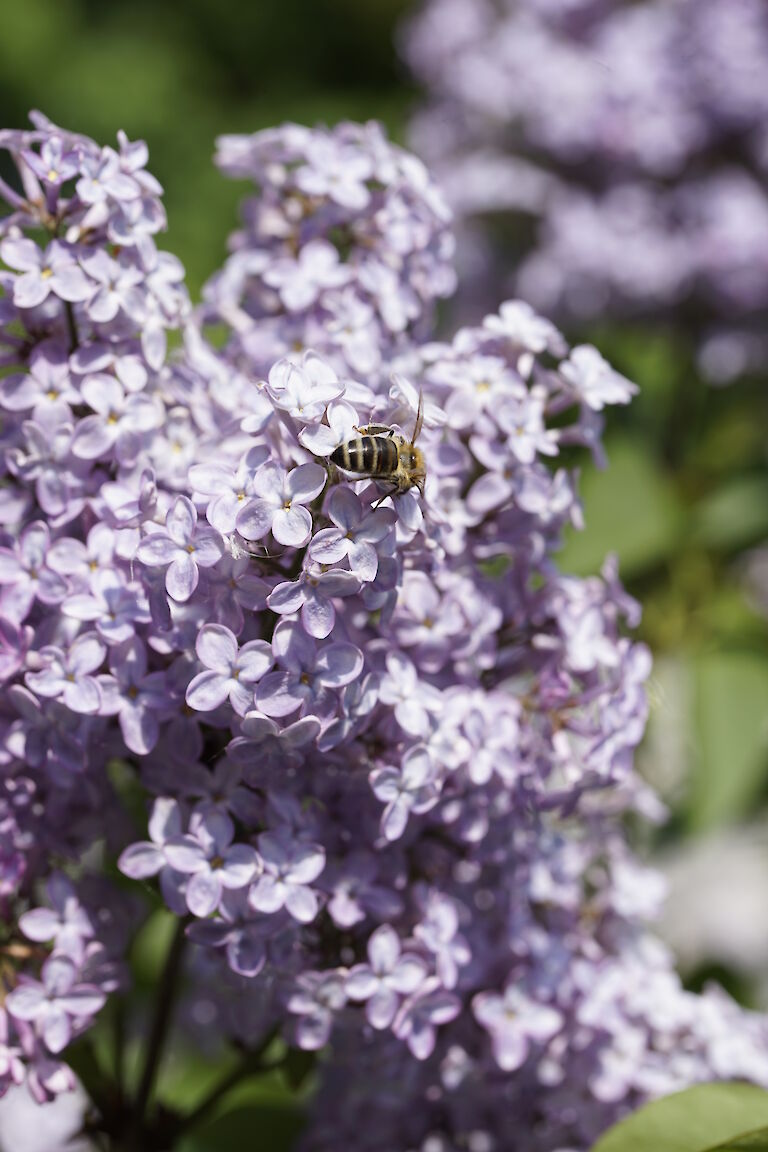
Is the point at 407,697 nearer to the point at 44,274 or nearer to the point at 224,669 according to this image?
the point at 224,669

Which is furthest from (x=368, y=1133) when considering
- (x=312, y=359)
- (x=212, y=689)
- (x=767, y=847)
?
(x=767, y=847)

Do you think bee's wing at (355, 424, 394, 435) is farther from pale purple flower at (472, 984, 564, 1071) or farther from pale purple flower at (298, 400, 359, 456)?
pale purple flower at (472, 984, 564, 1071)

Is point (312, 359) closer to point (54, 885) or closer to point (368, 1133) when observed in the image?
point (54, 885)

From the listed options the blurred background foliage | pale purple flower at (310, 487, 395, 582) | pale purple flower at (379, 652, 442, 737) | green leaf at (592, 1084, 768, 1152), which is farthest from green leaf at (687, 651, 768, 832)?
pale purple flower at (310, 487, 395, 582)

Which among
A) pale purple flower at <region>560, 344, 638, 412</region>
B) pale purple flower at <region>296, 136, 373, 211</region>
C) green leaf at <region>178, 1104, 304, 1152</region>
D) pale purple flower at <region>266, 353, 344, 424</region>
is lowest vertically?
green leaf at <region>178, 1104, 304, 1152</region>

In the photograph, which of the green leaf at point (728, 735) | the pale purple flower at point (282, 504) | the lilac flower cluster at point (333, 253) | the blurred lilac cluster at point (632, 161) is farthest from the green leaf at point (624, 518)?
the pale purple flower at point (282, 504)

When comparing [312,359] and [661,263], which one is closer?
[312,359]
